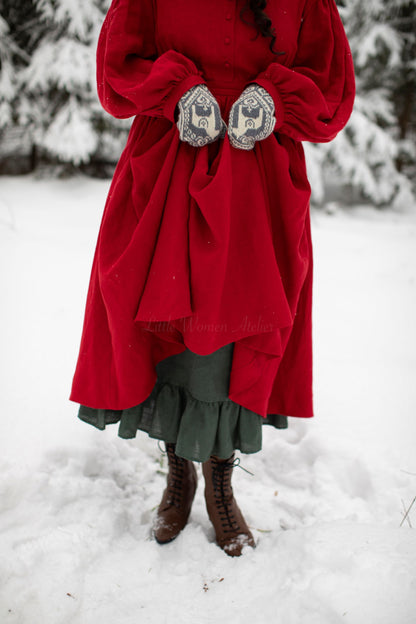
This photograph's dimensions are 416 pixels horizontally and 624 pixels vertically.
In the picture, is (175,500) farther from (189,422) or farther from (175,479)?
(189,422)

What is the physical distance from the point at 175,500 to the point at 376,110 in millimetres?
5945

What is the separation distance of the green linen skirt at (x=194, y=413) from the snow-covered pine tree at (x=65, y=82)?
3620 mm

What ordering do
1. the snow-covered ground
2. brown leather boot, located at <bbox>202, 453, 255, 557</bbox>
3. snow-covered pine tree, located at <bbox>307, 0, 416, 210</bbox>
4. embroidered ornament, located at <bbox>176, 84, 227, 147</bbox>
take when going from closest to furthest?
1. embroidered ornament, located at <bbox>176, 84, 227, 147</bbox>
2. the snow-covered ground
3. brown leather boot, located at <bbox>202, 453, 255, 557</bbox>
4. snow-covered pine tree, located at <bbox>307, 0, 416, 210</bbox>

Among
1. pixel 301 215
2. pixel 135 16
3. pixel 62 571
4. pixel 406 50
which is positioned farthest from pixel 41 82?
pixel 406 50

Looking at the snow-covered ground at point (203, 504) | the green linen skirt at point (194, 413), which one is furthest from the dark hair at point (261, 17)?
the snow-covered ground at point (203, 504)

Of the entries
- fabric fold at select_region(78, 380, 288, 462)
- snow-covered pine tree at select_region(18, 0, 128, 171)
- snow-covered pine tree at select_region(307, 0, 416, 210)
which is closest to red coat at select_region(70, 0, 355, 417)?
fabric fold at select_region(78, 380, 288, 462)

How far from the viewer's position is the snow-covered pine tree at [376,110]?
16.6ft

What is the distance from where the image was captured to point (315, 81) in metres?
1.02

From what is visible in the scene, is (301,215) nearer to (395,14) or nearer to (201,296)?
(201,296)

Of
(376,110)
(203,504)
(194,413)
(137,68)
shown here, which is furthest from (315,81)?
(376,110)

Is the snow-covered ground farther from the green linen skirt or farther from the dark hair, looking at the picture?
the dark hair

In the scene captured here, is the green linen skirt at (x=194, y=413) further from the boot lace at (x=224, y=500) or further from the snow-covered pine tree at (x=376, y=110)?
the snow-covered pine tree at (x=376, y=110)

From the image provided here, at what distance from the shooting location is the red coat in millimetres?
957

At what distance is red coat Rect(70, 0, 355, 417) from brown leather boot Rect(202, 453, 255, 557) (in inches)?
14.6
